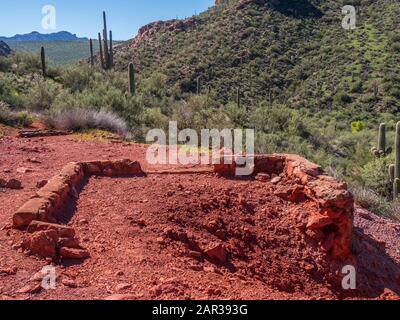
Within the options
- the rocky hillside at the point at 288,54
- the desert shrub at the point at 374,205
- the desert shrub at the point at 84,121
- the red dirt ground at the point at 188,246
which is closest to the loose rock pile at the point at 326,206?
the red dirt ground at the point at 188,246

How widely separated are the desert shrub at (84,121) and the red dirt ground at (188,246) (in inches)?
180

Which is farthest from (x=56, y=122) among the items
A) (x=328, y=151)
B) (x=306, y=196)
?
(x=328, y=151)

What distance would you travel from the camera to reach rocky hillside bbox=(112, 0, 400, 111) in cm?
2775

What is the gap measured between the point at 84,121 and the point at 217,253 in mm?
7799

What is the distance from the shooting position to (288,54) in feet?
105

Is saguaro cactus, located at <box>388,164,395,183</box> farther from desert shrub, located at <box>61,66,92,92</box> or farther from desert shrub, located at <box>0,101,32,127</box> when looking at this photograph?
desert shrub, located at <box>61,66,92,92</box>

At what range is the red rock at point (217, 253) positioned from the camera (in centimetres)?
→ 421

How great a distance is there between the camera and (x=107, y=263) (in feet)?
11.6

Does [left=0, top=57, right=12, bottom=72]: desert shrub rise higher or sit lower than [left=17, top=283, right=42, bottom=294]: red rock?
higher

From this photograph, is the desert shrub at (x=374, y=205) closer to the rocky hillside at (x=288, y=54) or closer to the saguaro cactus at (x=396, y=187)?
the saguaro cactus at (x=396, y=187)

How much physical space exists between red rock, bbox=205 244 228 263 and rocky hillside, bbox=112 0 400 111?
23.1m

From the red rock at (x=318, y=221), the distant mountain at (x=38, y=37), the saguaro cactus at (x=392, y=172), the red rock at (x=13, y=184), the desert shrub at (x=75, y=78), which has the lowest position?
the saguaro cactus at (x=392, y=172)

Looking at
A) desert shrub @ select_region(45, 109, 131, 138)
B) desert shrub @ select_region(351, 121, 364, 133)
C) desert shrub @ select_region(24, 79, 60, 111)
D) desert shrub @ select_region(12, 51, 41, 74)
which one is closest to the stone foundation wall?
desert shrub @ select_region(45, 109, 131, 138)

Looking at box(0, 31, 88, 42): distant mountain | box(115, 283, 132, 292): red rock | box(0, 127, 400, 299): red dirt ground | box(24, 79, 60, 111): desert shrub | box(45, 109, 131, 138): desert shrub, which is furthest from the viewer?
box(0, 31, 88, 42): distant mountain
